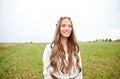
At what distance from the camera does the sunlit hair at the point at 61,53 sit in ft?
7.97

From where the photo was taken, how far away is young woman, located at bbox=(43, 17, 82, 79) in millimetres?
2432

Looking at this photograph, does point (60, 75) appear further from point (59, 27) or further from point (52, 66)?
point (59, 27)

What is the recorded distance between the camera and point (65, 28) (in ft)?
8.27

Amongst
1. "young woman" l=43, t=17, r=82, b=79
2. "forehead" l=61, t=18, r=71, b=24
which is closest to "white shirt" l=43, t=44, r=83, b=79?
"young woman" l=43, t=17, r=82, b=79

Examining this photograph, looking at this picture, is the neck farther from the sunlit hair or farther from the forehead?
the forehead

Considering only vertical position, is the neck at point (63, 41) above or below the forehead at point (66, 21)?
below

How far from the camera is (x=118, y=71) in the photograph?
7.79m

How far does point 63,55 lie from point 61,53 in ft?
0.11

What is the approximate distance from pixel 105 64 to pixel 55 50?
6779 mm

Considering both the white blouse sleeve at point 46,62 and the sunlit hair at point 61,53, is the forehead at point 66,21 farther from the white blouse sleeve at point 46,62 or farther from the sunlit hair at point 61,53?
the white blouse sleeve at point 46,62

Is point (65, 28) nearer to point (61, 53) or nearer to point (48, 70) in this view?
point (61, 53)

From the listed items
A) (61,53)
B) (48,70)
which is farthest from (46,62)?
(61,53)

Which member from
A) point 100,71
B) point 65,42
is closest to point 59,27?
point 65,42

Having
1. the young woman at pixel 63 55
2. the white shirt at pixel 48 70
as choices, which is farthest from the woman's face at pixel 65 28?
the white shirt at pixel 48 70
